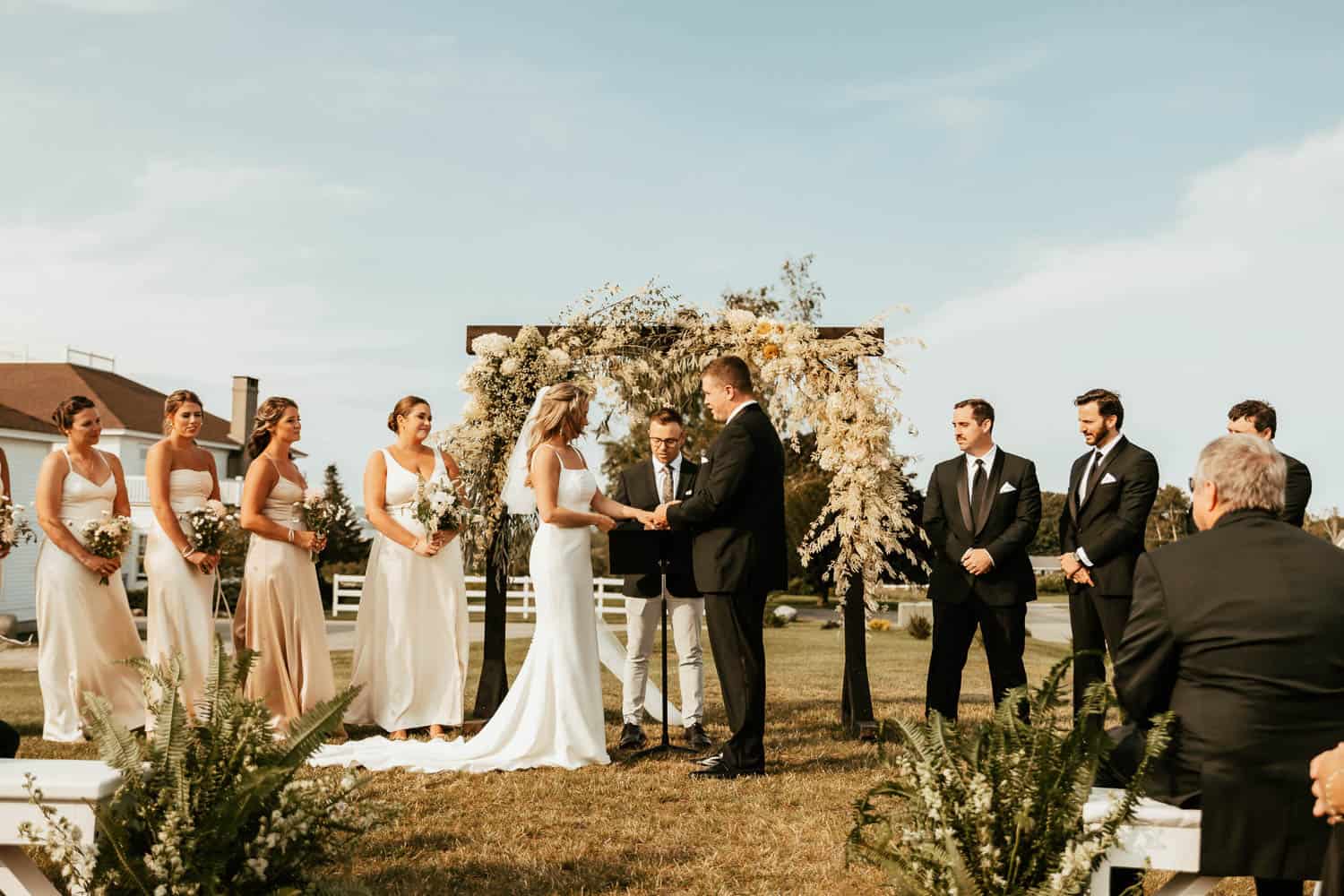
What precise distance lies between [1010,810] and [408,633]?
591cm

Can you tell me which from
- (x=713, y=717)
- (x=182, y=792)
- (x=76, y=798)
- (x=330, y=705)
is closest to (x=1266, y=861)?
(x=330, y=705)

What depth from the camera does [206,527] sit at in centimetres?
834

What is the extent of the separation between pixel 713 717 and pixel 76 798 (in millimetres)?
6701

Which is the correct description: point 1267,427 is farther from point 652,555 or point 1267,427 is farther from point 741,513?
point 652,555

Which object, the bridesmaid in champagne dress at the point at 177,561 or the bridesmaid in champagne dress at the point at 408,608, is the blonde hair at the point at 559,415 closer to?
the bridesmaid in champagne dress at the point at 408,608

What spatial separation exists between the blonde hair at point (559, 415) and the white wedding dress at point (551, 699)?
0.87 feet

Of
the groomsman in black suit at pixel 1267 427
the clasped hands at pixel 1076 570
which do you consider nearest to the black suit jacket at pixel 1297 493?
the groomsman in black suit at pixel 1267 427

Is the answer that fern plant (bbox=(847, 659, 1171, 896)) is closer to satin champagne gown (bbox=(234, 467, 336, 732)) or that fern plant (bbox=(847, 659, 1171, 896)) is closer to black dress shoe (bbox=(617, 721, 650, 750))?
black dress shoe (bbox=(617, 721, 650, 750))

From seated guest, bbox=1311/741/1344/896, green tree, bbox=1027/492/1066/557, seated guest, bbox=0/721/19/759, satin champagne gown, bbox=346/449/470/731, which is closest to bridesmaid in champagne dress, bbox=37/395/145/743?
satin champagne gown, bbox=346/449/470/731

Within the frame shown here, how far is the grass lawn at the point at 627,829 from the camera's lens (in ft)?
15.8

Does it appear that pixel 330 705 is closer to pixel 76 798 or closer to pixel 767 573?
pixel 76 798

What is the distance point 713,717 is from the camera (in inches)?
381

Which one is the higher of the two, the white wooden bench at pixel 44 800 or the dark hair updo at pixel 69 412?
the dark hair updo at pixel 69 412

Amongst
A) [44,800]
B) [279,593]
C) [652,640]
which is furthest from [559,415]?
[44,800]
